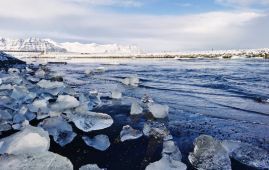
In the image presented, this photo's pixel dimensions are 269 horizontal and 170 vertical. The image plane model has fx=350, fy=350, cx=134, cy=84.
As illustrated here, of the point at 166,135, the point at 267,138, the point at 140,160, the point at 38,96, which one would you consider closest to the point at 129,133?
the point at 166,135

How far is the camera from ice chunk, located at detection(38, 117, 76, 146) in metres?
3.77

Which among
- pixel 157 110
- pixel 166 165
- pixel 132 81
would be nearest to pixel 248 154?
pixel 166 165

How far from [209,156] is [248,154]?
48 centimetres

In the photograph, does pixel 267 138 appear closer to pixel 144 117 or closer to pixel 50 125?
pixel 144 117

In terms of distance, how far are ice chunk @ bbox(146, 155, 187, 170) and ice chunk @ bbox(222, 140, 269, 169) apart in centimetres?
66

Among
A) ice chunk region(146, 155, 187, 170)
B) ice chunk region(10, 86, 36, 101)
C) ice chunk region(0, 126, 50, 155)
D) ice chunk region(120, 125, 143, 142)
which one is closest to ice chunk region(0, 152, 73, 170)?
ice chunk region(0, 126, 50, 155)

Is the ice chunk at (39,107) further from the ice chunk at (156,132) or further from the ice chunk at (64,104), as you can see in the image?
the ice chunk at (156,132)

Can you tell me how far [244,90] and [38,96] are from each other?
6.23 metres

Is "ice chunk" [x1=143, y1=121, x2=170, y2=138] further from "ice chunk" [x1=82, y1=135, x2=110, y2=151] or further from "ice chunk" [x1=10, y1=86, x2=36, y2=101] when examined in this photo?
"ice chunk" [x1=10, y1=86, x2=36, y2=101]

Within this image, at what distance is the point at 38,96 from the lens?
6223 mm

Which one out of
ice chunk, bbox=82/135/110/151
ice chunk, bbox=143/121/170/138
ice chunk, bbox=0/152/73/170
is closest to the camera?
ice chunk, bbox=0/152/73/170

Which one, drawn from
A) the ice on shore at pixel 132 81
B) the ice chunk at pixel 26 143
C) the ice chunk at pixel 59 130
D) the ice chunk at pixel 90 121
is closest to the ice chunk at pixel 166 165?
the ice chunk at pixel 26 143

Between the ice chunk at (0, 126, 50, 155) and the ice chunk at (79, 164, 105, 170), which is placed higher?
the ice chunk at (0, 126, 50, 155)

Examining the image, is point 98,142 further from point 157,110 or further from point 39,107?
point 157,110
